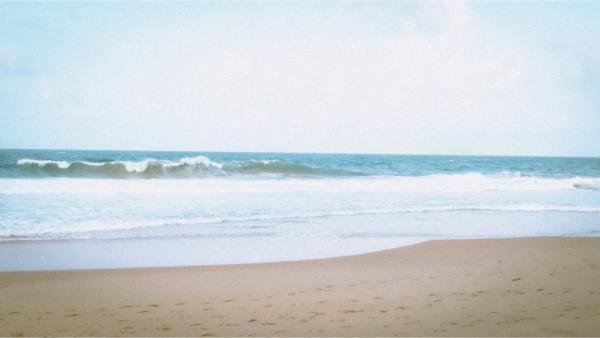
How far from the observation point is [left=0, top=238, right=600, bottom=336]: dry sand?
14.8ft

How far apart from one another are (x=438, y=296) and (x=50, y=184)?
1821 centimetres

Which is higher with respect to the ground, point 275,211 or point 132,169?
point 132,169

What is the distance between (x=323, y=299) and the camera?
5.44m

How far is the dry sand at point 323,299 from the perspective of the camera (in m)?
4.52

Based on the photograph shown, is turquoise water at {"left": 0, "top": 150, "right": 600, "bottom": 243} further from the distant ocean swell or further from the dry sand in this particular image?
A: the dry sand

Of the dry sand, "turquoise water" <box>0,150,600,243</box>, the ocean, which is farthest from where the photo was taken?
"turquoise water" <box>0,150,600,243</box>

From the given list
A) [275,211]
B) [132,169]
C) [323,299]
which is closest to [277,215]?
[275,211]

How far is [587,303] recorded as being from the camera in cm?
521

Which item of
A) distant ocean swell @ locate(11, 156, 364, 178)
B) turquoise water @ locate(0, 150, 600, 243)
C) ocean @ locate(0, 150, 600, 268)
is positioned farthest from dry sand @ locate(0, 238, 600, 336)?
distant ocean swell @ locate(11, 156, 364, 178)

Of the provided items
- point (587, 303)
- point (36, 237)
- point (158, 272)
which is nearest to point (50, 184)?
point (36, 237)

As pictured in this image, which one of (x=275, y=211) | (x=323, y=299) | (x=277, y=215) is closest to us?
(x=323, y=299)

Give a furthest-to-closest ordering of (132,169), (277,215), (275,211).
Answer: (132,169)
(275,211)
(277,215)

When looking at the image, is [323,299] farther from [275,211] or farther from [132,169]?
[132,169]

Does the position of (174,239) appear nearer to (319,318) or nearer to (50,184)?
(319,318)
